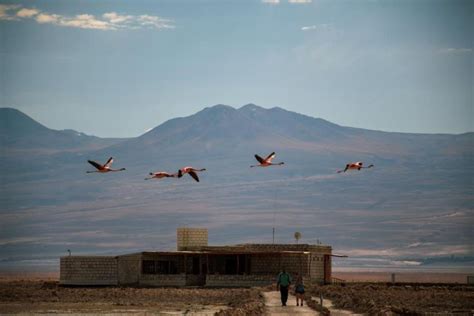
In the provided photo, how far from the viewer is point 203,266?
73.9 metres

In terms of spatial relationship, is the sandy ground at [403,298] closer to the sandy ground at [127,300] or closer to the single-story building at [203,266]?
the single-story building at [203,266]

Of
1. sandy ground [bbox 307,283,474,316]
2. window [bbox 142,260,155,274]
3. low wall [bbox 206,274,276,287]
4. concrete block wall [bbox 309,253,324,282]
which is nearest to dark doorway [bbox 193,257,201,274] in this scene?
window [bbox 142,260,155,274]

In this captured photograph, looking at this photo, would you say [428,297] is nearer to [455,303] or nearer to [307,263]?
[455,303]

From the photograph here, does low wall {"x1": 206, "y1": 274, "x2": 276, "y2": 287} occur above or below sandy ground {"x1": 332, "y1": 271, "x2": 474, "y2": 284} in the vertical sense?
below

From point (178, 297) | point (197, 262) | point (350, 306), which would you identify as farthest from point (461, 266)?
point (350, 306)

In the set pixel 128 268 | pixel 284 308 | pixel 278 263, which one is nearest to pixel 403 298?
pixel 278 263

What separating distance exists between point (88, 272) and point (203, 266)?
6.45 meters

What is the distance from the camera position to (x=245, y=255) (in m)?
73.1

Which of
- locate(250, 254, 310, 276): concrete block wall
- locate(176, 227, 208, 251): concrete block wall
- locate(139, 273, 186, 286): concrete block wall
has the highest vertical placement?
locate(176, 227, 208, 251): concrete block wall

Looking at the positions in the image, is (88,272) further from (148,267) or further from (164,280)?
(164,280)

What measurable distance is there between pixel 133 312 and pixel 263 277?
66.3 ft

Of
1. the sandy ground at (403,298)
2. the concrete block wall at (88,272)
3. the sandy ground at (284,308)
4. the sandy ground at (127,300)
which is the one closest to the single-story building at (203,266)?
the concrete block wall at (88,272)

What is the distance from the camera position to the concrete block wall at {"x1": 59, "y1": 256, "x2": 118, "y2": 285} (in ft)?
238

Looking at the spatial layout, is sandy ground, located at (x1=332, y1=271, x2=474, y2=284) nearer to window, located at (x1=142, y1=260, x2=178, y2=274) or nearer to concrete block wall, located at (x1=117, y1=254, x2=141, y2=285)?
window, located at (x1=142, y1=260, x2=178, y2=274)
